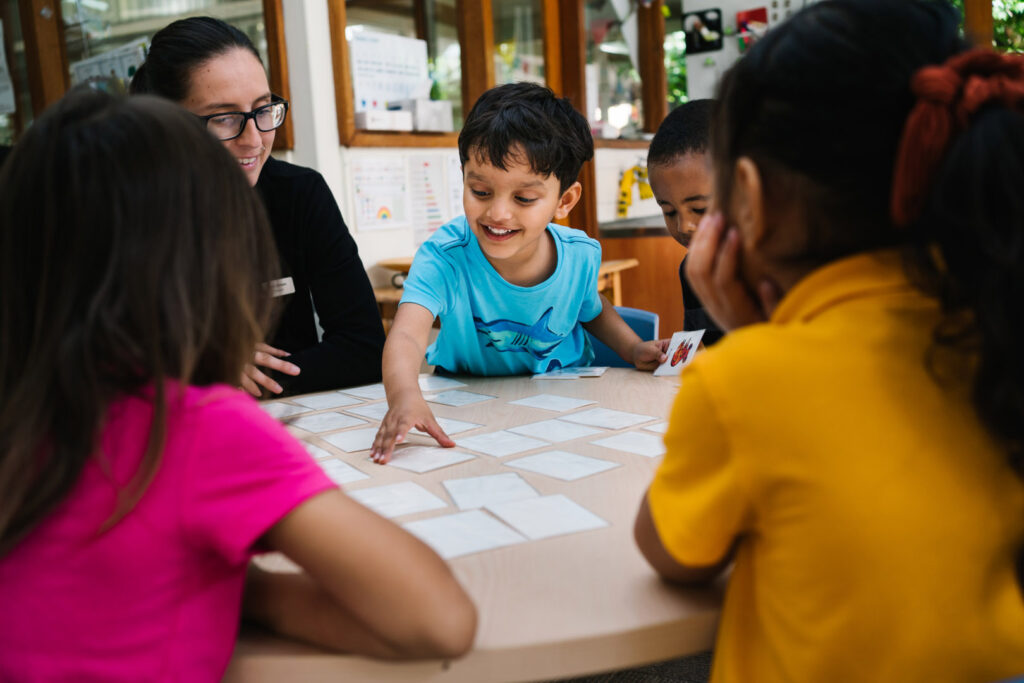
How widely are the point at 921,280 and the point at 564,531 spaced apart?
1.36 ft

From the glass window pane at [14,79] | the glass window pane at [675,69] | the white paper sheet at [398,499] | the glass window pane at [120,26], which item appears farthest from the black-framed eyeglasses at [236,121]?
the glass window pane at [675,69]

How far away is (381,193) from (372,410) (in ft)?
6.21

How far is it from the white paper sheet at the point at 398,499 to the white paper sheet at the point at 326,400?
557 mm

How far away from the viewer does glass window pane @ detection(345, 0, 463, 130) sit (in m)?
4.00

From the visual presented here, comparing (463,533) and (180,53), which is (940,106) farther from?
→ (180,53)

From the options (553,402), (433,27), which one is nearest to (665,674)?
(553,402)

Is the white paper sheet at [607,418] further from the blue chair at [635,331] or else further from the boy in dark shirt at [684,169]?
the blue chair at [635,331]

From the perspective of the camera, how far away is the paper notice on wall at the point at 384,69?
3.14 meters

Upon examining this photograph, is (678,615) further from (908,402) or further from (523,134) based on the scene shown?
(523,134)

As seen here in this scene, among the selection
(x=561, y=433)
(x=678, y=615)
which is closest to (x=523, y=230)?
(x=561, y=433)

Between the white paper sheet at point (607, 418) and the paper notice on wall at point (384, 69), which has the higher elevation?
the paper notice on wall at point (384, 69)

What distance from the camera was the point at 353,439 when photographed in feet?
4.10

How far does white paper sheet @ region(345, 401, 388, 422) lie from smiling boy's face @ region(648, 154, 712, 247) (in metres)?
0.76

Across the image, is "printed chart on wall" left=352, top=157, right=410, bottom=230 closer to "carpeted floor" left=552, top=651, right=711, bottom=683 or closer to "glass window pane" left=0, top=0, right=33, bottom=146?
"glass window pane" left=0, top=0, right=33, bottom=146
